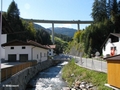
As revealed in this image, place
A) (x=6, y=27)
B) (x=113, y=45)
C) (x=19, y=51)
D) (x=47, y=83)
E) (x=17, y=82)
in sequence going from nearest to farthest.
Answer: (x=6, y=27) < (x=17, y=82) < (x=47, y=83) < (x=19, y=51) < (x=113, y=45)

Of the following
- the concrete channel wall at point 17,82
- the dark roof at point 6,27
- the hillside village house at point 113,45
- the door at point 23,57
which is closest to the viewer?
the concrete channel wall at point 17,82

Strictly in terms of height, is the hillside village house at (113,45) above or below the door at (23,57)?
above

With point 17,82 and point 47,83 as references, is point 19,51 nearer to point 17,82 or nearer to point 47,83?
point 47,83

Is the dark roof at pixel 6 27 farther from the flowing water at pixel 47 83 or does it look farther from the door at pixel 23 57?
the door at pixel 23 57

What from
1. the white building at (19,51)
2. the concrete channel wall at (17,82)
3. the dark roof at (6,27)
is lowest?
the concrete channel wall at (17,82)

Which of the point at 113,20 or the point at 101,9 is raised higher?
the point at 101,9

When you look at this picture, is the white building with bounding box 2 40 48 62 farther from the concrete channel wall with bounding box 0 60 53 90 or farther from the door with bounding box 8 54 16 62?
the concrete channel wall with bounding box 0 60 53 90

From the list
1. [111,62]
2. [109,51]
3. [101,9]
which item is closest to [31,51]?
[109,51]

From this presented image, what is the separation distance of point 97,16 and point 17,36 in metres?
23.6

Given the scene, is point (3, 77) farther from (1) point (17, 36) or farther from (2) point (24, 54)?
(1) point (17, 36)

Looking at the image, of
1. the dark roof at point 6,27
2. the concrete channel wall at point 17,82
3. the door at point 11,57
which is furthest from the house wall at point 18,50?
the dark roof at point 6,27

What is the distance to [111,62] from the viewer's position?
11383 mm

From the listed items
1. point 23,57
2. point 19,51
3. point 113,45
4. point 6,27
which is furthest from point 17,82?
point 113,45

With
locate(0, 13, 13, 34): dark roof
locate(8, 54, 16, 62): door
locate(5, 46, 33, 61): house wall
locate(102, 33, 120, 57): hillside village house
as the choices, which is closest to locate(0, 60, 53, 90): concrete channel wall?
locate(0, 13, 13, 34): dark roof
